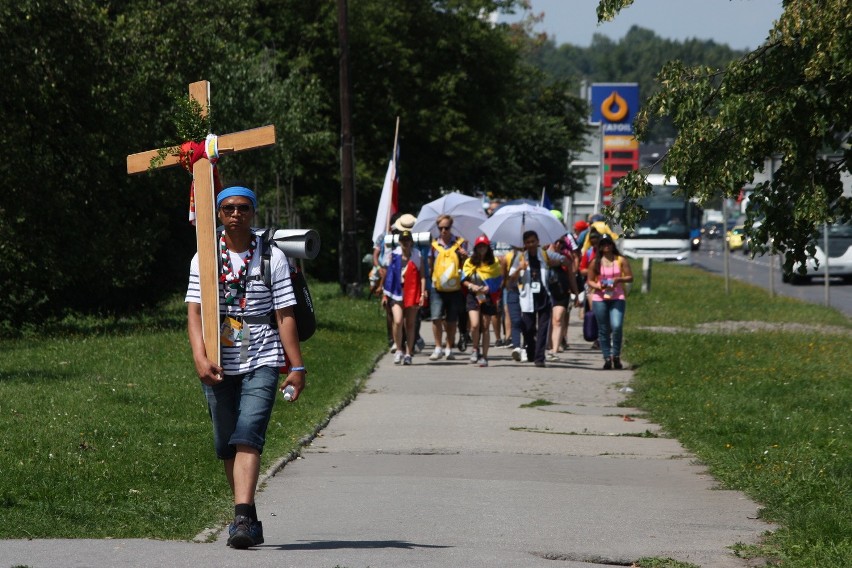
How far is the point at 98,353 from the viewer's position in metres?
16.2

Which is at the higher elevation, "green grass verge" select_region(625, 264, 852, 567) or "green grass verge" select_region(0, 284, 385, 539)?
"green grass verge" select_region(0, 284, 385, 539)

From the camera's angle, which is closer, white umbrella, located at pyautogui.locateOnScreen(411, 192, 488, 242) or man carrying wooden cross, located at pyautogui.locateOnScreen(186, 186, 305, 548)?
man carrying wooden cross, located at pyautogui.locateOnScreen(186, 186, 305, 548)

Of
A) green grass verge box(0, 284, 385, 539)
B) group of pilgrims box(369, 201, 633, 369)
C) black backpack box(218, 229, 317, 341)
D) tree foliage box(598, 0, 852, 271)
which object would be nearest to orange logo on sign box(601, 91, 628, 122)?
group of pilgrims box(369, 201, 633, 369)

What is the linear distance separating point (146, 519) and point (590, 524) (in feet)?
7.58

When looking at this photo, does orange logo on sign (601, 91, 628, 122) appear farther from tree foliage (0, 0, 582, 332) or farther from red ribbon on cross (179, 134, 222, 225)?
red ribbon on cross (179, 134, 222, 225)

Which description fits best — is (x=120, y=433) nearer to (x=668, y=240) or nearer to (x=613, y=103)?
(x=613, y=103)

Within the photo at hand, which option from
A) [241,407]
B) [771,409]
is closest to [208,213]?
[241,407]

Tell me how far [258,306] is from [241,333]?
0.15 metres

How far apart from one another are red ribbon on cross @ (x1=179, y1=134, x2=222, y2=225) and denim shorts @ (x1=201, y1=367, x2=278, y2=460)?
2.78 feet

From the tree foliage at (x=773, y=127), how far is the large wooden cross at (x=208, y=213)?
8.94ft

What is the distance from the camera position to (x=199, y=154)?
24.1 ft

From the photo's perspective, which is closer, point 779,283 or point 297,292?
point 297,292

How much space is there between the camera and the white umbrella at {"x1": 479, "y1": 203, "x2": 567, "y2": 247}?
19219 mm

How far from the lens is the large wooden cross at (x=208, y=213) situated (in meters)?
6.88
